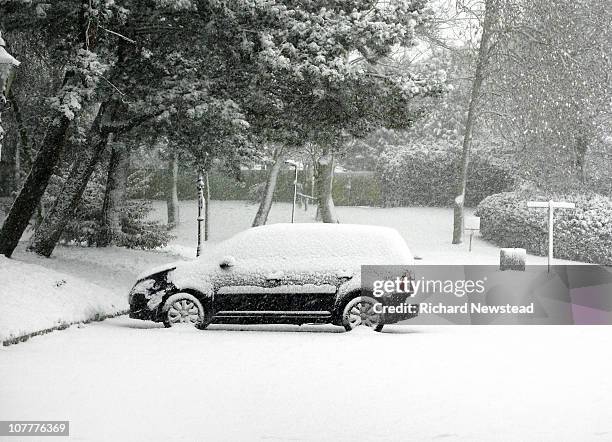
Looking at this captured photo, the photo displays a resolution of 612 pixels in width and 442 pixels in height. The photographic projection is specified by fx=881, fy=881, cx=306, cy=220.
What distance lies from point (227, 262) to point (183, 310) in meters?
1.14

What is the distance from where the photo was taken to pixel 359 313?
13914 mm

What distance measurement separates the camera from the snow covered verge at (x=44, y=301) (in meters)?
13.2

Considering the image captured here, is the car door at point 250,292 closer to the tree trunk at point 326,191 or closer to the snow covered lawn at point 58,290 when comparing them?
the snow covered lawn at point 58,290

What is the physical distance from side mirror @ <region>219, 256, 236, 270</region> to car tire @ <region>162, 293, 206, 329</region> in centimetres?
72

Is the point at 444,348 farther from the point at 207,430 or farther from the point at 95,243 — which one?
the point at 95,243

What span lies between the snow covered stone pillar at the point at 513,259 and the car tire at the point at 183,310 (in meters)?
11.2

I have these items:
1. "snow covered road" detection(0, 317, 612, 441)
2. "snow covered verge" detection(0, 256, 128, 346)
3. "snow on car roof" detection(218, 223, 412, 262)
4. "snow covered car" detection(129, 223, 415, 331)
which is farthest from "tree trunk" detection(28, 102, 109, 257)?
"snow on car roof" detection(218, 223, 412, 262)

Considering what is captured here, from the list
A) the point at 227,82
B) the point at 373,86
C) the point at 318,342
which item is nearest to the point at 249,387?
the point at 318,342

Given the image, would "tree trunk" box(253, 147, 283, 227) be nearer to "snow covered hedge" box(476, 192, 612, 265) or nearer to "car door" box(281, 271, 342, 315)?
"snow covered hedge" box(476, 192, 612, 265)

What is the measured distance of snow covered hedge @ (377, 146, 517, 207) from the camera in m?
44.0

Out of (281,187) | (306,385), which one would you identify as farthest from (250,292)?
(281,187)

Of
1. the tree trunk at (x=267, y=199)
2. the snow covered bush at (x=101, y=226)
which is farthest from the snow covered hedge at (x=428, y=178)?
the snow covered bush at (x=101, y=226)

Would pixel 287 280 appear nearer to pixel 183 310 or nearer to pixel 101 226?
pixel 183 310

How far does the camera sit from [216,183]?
176 ft
